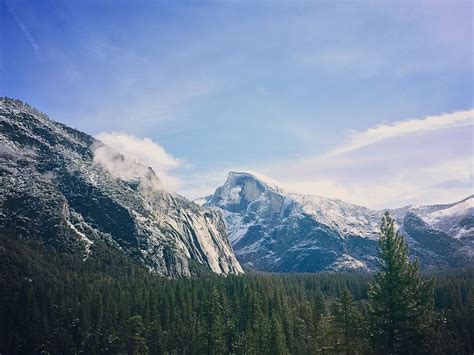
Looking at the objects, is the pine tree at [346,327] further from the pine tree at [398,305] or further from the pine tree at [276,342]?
the pine tree at [276,342]

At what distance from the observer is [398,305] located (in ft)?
149

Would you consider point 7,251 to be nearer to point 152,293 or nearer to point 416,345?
point 152,293

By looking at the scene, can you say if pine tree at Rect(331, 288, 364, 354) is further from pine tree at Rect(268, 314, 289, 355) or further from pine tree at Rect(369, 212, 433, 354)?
pine tree at Rect(268, 314, 289, 355)

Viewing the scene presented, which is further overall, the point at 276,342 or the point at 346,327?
the point at 276,342

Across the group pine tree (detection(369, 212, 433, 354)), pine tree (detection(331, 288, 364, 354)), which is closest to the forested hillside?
pine tree (detection(331, 288, 364, 354))

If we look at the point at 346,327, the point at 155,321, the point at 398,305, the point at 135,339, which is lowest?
the point at 135,339

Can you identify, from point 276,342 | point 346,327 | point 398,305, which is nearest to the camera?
point 398,305

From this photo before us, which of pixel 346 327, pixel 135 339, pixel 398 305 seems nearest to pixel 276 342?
pixel 346 327

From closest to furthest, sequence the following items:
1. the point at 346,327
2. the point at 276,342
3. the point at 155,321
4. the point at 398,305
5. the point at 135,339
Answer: the point at 398,305, the point at 346,327, the point at 276,342, the point at 135,339, the point at 155,321

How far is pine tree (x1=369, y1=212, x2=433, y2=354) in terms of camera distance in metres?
45.3

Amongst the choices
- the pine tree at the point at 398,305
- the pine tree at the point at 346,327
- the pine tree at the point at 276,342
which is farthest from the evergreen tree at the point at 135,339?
the pine tree at the point at 398,305

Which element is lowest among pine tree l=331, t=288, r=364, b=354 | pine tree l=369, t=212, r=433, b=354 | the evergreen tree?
the evergreen tree

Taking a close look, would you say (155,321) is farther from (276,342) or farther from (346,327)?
(346,327)

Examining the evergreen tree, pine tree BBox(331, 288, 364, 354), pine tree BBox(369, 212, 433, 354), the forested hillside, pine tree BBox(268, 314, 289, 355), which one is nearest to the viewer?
pine tree BBox(369, 212, 433, 354)
